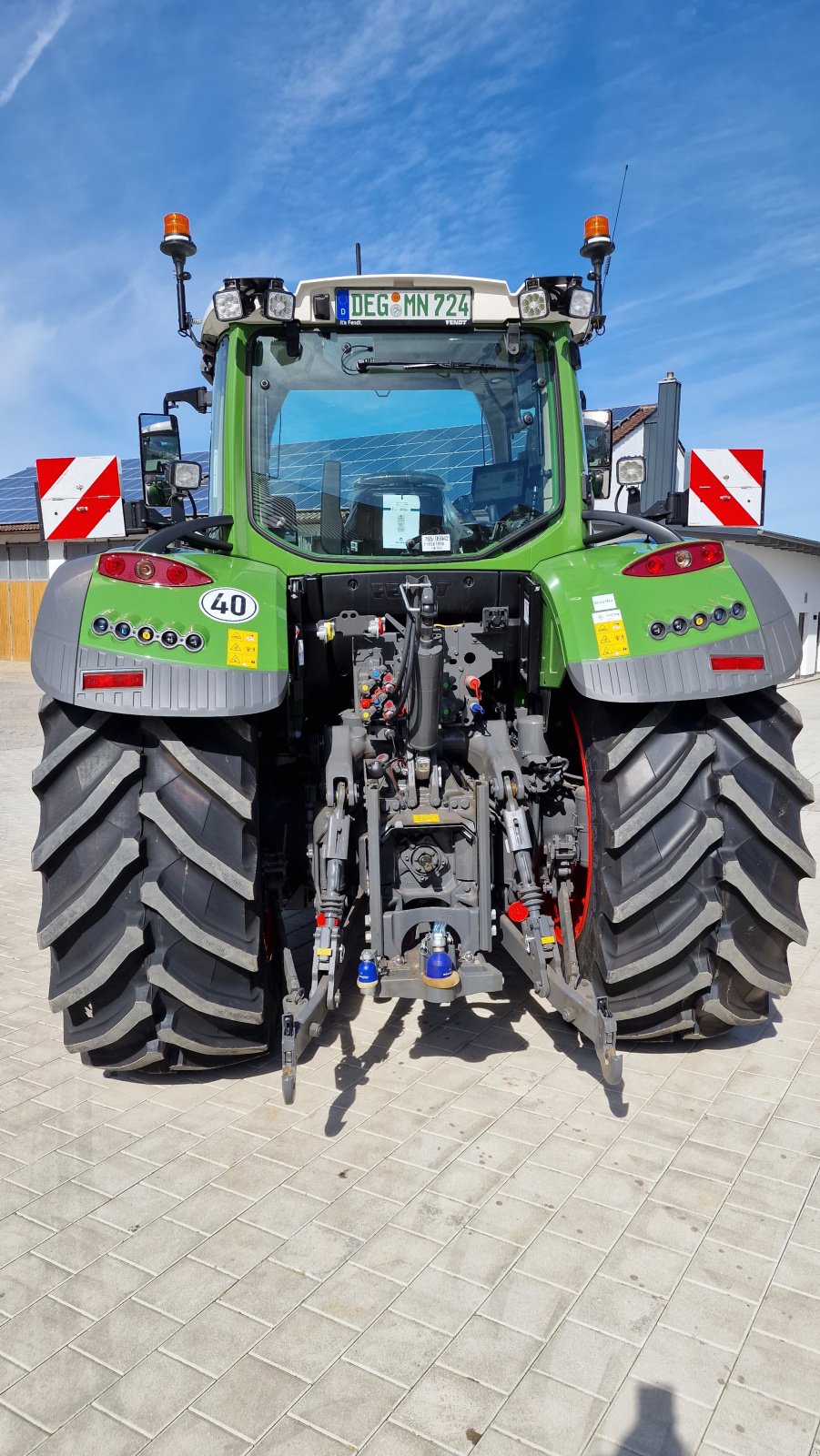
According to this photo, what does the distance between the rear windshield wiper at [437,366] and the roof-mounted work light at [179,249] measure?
0.92m

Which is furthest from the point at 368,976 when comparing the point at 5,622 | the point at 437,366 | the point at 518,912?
the point at 5,622

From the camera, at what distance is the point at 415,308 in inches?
145

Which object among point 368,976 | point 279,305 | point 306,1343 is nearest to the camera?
point 306,1343

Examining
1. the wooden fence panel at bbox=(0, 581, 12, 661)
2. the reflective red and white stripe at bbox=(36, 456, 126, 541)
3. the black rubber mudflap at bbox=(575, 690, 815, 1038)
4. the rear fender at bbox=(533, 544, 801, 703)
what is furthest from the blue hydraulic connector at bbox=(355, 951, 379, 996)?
the wooden fence panel at bbox=(0, 581, 12, 661)

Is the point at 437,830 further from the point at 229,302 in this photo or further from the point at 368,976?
the point at 229,302

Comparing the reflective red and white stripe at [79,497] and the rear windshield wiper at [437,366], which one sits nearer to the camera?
the rear windshield wiper at [437,366]

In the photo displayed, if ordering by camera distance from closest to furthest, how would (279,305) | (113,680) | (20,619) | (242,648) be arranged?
(113,680)
(242,648)
(279,305)
(20,619)

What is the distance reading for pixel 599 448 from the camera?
4.11 metres

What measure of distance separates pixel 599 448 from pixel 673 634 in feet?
4.60

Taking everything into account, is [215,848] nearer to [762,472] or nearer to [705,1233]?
[705,1233]

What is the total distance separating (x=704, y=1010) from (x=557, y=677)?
47.9 inches

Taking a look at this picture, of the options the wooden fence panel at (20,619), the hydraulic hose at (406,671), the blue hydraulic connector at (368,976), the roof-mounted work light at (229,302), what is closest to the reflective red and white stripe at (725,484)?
the hydraulic hose at (406,671)

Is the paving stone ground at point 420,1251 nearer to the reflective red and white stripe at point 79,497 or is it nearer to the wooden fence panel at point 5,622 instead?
the reflective red and white stripe at point 79,497

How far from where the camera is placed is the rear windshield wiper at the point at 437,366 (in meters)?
3.76
